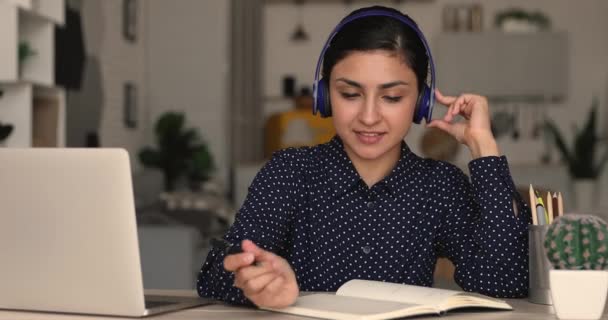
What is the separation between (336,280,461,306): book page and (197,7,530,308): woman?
24cm

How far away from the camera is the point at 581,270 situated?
1.10 meters

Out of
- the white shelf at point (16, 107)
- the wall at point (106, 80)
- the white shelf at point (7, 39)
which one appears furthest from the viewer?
the wall at point (106, 80)

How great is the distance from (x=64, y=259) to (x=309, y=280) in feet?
2.00

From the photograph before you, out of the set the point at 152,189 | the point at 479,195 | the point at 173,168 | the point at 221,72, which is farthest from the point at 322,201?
the point at 221,72

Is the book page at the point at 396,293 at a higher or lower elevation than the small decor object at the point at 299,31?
lower

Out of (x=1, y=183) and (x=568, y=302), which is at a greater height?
(x=1, y=183)

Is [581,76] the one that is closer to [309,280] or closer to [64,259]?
[309,280]

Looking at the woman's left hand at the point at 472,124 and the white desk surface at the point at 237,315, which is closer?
the white desk surface at the point at 237,315

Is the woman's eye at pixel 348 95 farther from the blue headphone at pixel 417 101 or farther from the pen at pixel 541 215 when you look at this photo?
the pen at pixel 541 215

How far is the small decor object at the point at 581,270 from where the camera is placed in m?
1.10

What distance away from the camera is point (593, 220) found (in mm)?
1105

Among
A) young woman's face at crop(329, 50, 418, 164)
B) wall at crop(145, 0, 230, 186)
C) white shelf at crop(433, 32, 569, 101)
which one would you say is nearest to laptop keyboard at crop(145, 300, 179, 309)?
young woman's face at crop(329, 50, 418, 164)

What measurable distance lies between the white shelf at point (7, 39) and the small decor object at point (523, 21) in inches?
215

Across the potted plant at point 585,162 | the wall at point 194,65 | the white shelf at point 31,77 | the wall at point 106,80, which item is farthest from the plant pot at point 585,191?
the white shelf at point 31,77
